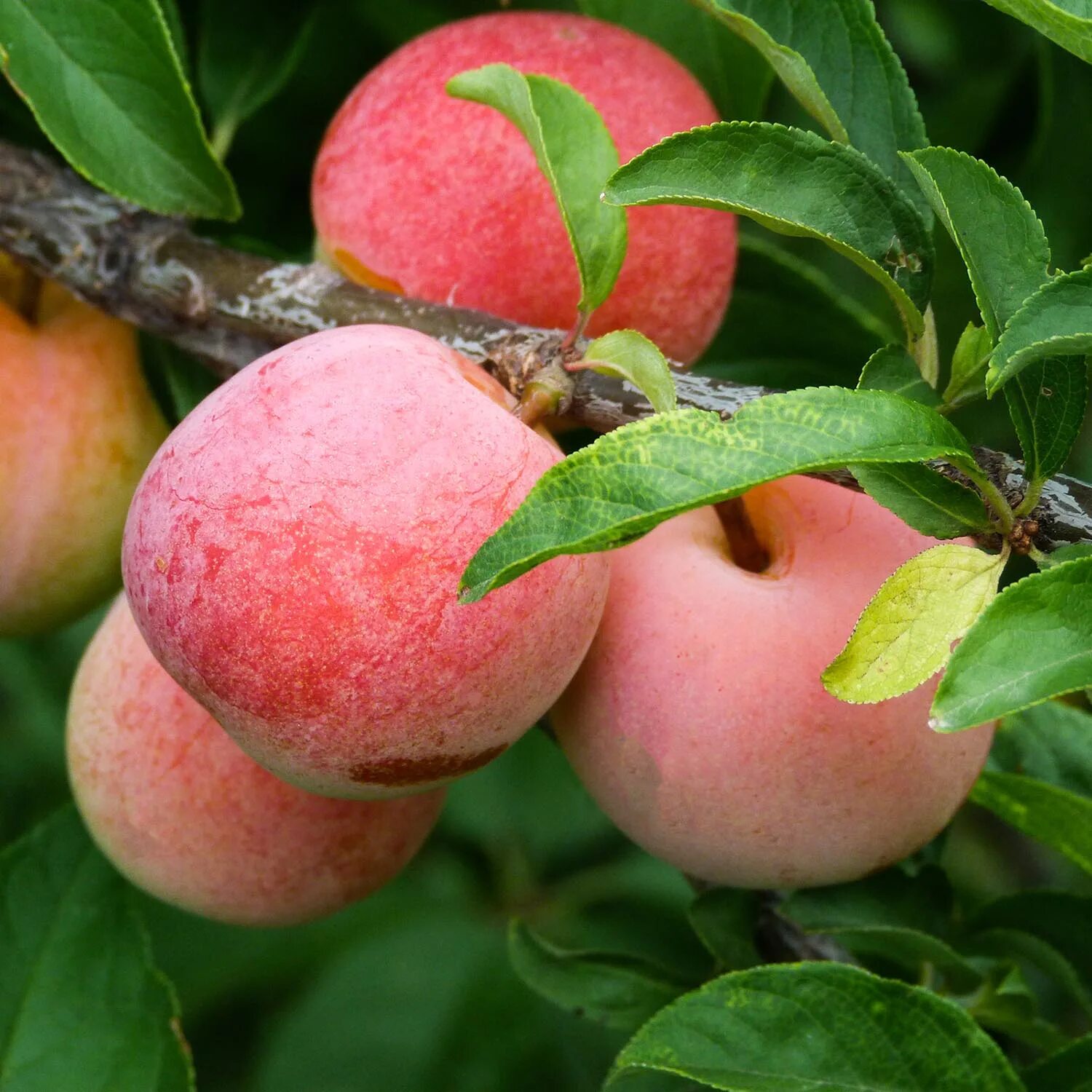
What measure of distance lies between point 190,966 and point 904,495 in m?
1.05

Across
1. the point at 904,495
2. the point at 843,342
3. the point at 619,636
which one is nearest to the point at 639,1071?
the point at 619,636

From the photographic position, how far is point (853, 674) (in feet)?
1.82

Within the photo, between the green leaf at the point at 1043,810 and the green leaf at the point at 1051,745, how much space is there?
5.4 inches

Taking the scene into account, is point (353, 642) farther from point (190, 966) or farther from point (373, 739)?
point (190, 966)

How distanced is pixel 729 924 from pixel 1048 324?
0.50m

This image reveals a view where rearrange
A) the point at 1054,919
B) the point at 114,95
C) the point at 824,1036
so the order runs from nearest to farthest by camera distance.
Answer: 1. the point at 824,1036
2. the point at 114,95
3. the point at 1054,919

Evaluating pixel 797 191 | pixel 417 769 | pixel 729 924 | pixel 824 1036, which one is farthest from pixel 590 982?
pixel 797 191

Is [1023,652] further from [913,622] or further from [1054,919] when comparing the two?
[1054,919]

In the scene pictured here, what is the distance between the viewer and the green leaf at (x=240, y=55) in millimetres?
1001

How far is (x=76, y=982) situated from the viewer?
96cm

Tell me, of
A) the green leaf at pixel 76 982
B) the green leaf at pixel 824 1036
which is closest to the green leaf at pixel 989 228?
the green leaf at pixel 824 1036

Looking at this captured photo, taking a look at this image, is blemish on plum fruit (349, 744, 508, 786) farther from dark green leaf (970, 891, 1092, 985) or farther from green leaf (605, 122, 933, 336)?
dark green leaf (970, 891, 1092, 985)

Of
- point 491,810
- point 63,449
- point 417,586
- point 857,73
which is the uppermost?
point 857,73

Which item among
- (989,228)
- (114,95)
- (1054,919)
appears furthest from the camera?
(1054,919)
